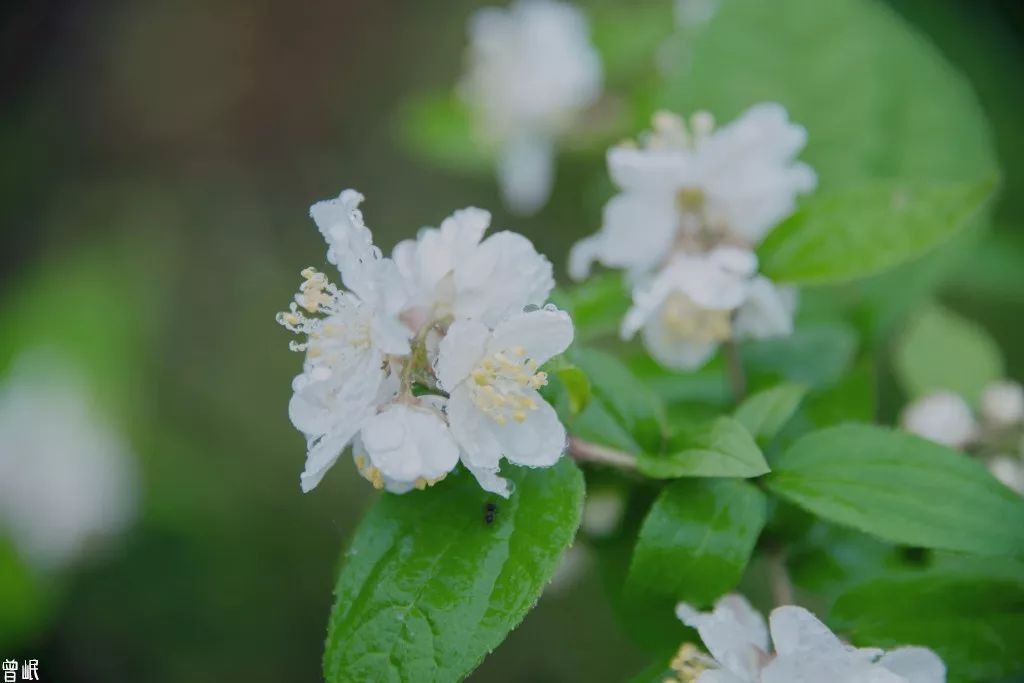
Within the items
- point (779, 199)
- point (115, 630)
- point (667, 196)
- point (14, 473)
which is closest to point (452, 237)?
point (667, 196)

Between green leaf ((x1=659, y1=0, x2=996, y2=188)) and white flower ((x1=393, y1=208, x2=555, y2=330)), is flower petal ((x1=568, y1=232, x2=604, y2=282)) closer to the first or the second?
A: white flower ((x1=393, y1=208, x2=555, y2=330))

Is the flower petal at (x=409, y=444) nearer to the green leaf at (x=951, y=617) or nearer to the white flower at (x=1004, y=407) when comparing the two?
the green leaf at (x=951, y=617)

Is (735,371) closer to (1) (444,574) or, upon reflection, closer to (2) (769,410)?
(2) (769,410)

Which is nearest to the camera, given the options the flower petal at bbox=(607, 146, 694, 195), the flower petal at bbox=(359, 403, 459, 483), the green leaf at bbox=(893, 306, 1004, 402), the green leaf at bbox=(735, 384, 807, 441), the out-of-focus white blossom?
A: the flower petal at bbox=(359, 403, 459, 483)

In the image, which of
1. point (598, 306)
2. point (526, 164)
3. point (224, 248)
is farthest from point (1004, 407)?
point (224, 248)

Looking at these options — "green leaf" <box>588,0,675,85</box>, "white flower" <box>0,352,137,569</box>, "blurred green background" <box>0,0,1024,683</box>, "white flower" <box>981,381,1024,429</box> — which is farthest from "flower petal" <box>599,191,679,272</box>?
"white flower" <box>0,352,137,569</box>

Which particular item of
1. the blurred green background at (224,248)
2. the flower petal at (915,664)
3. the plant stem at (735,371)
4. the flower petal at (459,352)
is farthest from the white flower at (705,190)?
the blurred green background at (224,248)
